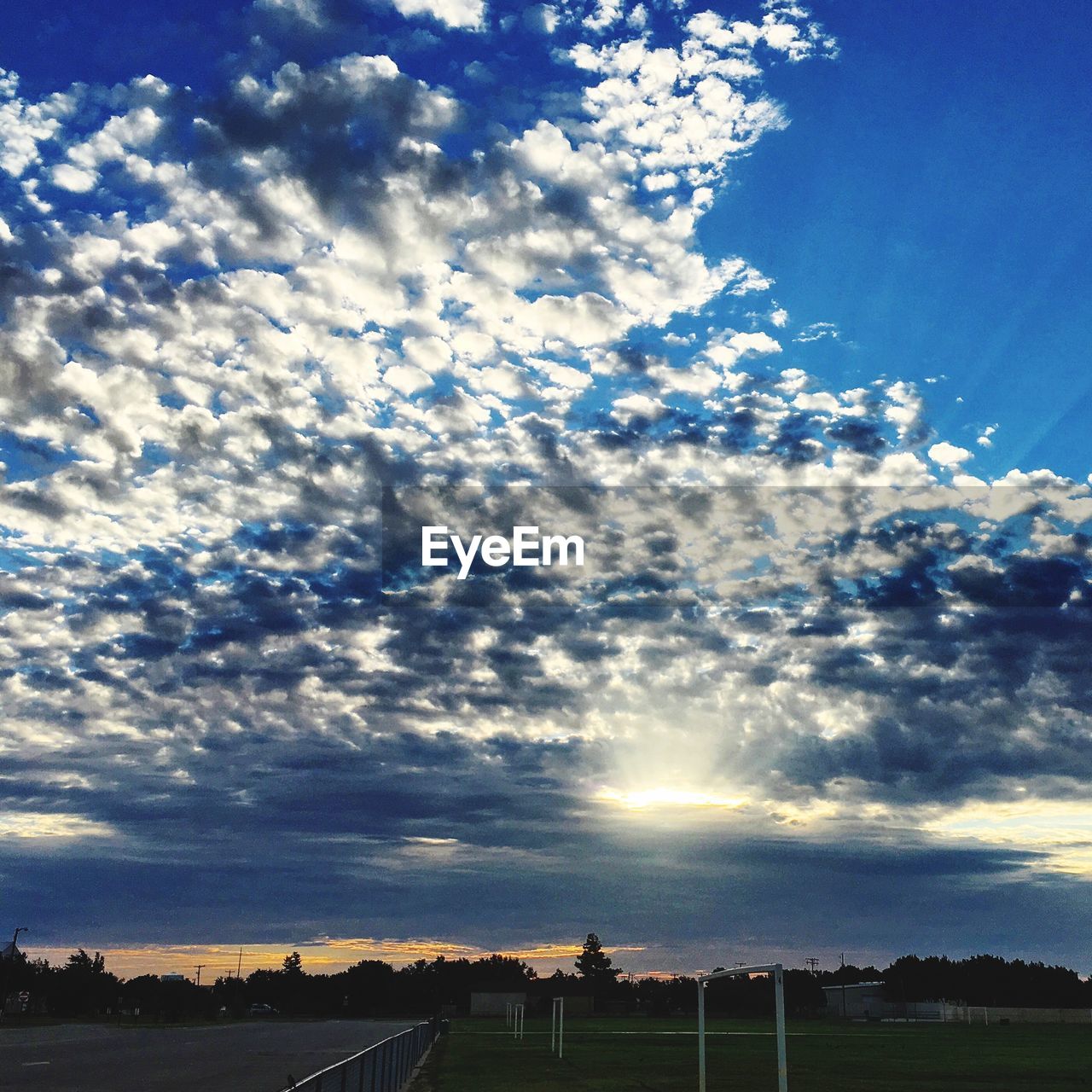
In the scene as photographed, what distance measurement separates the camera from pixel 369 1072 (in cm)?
2050

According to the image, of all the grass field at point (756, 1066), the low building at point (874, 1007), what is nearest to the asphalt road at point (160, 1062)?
the grass field at point (756, 1066)

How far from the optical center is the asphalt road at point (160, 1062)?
2903 centimetres

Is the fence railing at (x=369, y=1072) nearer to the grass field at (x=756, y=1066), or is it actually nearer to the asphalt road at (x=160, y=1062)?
the grass field at (x=756, y=1066)

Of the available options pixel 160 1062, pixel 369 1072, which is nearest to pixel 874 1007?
pixel 160 1062

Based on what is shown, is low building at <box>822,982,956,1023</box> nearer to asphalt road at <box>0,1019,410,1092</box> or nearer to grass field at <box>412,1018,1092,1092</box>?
grass field at <box>412,1018,1092,1092</box>

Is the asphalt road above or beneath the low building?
above

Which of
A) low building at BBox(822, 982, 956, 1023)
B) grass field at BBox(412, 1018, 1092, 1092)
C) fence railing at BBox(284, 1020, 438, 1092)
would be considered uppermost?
fence railing at BBox(284, 1020, 438, 1092)

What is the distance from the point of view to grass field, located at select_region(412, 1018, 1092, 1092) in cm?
3434

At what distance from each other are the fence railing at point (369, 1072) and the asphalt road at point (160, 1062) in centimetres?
307

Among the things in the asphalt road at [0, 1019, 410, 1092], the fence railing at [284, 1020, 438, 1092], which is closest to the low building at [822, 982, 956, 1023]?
the asphalt road at [0, 1019, 410, 1092]

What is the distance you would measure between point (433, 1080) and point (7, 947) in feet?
546

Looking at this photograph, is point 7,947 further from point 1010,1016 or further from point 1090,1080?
point 1090,1080

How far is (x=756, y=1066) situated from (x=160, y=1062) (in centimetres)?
2303

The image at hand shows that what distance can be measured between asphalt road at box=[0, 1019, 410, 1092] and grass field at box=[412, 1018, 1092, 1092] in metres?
4.90
